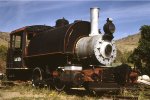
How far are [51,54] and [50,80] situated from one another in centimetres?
133

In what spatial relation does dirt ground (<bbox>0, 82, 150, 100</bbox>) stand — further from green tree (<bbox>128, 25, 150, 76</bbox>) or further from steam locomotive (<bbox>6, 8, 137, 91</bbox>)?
green tree (<bbox>128, 25, 150, 76</bbox>)

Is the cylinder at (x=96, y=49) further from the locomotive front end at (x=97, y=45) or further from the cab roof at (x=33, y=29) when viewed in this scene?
the cab roof at (x=33, y=29)

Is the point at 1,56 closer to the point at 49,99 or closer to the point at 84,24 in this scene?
the point at 84,24

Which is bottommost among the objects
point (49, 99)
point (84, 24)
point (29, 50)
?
point (49, 99)

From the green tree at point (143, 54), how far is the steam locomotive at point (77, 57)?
12.4 metres

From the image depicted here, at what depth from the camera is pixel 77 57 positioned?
41.5ft

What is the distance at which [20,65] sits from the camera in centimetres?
1625

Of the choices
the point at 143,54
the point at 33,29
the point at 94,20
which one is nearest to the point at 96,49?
the point at 94,20

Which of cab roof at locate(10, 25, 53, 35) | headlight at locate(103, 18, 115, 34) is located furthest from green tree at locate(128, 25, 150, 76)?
headlight at locate(103, 18, 115, 34)

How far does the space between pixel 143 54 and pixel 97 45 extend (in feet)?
50.0

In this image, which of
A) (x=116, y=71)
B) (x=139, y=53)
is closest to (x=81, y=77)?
(x=116, y=71)

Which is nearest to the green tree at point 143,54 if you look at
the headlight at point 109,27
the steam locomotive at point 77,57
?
the steam locomotive at point 77,57

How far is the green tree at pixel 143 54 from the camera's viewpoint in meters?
25.6

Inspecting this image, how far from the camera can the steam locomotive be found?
11703 millimetres
